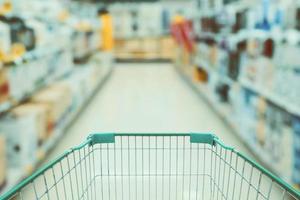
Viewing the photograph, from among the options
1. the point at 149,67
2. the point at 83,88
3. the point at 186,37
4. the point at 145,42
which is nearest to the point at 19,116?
the point at 83,88

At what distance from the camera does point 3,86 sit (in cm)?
275

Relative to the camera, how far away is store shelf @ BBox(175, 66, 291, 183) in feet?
10.2

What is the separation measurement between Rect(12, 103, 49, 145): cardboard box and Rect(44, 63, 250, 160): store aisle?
0.90ft

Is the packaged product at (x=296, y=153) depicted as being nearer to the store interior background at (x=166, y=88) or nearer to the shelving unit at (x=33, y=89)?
the store interior background at (x=166, y=88)

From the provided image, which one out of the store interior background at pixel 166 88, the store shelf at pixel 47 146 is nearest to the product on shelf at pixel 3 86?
the store interior background at pixel 166 88

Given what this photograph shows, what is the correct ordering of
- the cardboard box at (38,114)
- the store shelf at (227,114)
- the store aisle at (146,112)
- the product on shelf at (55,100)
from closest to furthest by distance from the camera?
the store shelf at (227,114) → the cardboard box at (38,114) → the product on shelf at (55,100) → the store aisle at (146,112)

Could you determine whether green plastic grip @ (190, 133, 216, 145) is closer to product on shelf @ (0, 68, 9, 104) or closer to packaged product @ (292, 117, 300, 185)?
packaged product @ (292, 117, 300, 185)

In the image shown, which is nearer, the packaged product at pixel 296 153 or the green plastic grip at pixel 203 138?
the green plastic grip at pixel 203 138

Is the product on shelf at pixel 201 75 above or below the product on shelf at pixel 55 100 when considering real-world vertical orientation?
below

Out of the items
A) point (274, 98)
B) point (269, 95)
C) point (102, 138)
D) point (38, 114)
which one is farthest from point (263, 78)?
point (102, 138)

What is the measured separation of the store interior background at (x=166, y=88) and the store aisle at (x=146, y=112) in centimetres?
1

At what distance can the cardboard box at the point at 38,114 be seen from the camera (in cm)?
330

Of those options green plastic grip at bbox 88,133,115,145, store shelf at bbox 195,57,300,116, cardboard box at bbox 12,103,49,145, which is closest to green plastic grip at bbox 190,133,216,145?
green plastic grip at bbox 88,133,115,145

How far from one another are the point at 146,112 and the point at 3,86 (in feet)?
9.71
